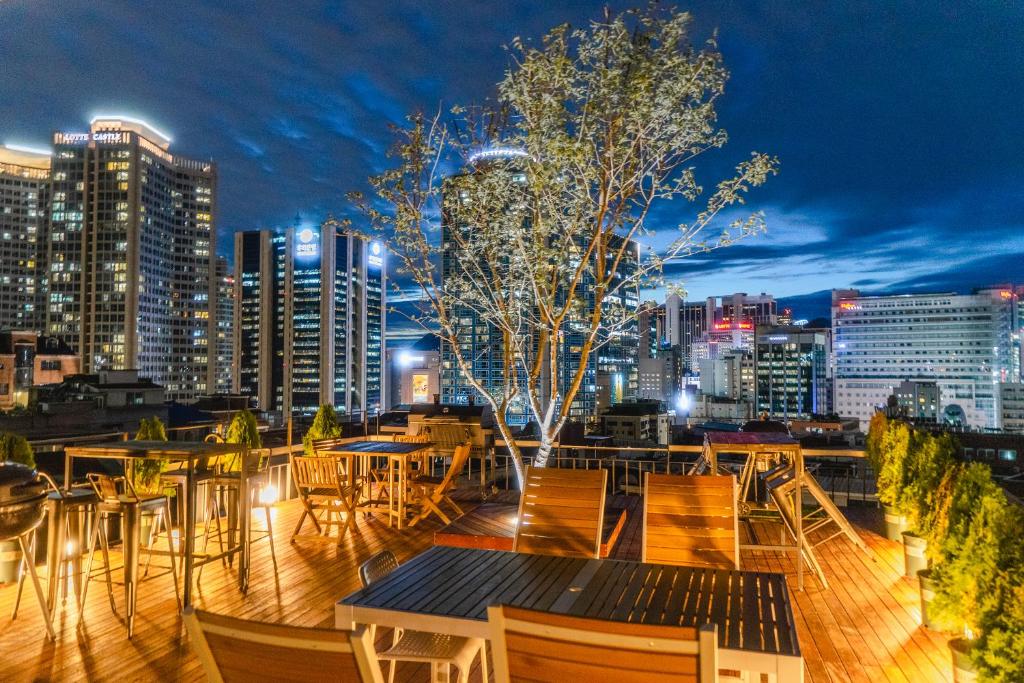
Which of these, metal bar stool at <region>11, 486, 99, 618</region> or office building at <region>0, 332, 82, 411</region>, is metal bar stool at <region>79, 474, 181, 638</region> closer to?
metal bar stool at <region>11, 486, 99, 618</region>

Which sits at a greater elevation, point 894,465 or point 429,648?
point 894,465

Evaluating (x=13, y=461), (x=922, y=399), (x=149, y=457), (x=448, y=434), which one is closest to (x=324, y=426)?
(x=448, y=434)

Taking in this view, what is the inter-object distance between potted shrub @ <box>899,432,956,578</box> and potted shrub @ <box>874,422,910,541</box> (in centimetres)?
9

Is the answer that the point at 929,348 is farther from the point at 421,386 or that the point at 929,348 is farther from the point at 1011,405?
the point at 421,386

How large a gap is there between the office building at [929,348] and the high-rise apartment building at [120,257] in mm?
117119

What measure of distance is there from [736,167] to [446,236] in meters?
3.13

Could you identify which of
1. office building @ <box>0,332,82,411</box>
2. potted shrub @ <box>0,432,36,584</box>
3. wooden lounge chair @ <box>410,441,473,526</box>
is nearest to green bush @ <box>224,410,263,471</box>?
wooden lounge chair @ <box>410,441,473,526</box>

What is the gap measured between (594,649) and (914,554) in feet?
16.2

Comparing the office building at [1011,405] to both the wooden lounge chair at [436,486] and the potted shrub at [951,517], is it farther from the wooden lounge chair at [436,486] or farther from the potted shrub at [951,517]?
the wooden lounge chair at [436,486]

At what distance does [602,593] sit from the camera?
2.47 m

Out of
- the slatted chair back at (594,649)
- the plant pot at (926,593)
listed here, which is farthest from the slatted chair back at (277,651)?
the plant pot at (926,593)

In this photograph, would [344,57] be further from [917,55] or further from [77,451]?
[917,55]

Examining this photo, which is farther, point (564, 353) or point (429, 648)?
point (564, 353)

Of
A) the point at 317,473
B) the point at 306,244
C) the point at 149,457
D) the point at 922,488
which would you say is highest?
the point at 306,244
